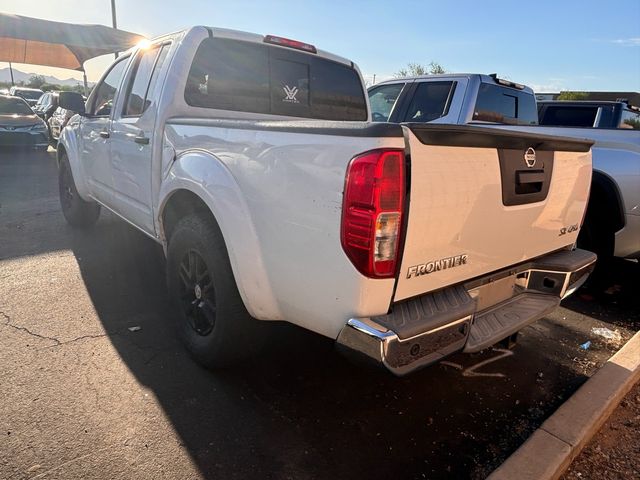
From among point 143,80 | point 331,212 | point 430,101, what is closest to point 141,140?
point 143,80

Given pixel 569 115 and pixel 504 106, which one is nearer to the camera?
pixel 504 106

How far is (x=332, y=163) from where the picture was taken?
185 cm

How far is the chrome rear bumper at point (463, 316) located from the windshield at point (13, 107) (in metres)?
14.4

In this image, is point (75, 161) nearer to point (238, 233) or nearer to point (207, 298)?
point (207, 298)

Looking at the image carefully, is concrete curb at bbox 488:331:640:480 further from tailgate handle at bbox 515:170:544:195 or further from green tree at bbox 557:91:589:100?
green tree at bbox 557:91:589:100

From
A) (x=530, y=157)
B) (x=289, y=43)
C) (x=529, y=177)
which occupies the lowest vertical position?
(x=529, y=177)

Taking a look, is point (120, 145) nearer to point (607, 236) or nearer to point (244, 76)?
point (244, 76)

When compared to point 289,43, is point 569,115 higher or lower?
lower

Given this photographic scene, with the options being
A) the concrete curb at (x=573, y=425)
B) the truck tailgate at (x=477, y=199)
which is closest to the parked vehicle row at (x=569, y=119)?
the concrete curb at (x=573, y=425)

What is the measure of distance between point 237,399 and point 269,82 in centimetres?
239

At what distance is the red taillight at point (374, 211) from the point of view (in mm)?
1731

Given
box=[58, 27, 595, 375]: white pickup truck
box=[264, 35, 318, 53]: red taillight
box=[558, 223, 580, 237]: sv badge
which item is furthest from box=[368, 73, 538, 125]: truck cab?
box=[558, 223, 580, 237]: sv badge

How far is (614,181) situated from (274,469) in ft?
12.6

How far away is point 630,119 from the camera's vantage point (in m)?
6.38
